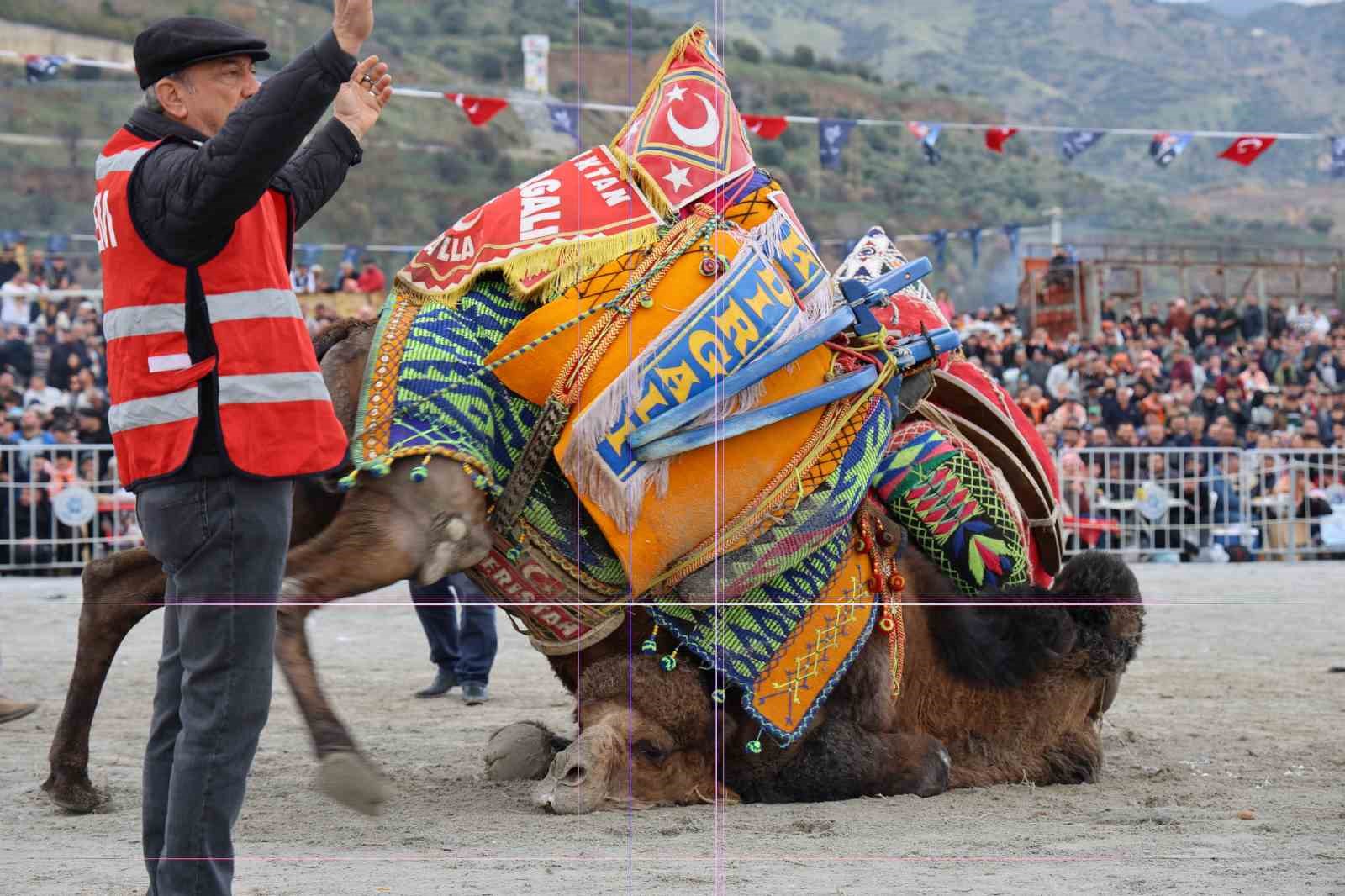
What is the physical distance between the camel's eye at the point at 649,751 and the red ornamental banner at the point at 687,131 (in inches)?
62.1

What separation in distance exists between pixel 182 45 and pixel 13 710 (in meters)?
3.96

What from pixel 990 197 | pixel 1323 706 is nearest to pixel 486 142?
pixel 990 197

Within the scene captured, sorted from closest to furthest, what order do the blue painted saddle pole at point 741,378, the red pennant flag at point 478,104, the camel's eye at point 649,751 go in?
1. the blue painted saddle pole at point 741,378
2. the camel's eye at point 649,751
3. the red pennant flag at point 478,104

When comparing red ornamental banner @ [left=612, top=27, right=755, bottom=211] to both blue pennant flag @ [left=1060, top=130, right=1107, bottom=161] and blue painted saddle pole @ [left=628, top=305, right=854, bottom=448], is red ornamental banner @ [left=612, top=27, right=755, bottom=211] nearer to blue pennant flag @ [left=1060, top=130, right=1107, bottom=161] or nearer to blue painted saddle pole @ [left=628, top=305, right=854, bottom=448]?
blue painted saddle pole @ [left=628, top=305, right=854, bottom=448]

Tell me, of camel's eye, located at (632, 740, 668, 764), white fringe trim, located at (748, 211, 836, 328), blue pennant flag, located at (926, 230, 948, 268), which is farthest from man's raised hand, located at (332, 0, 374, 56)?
blue pennant flag, located at (926, 230, 948, 268)

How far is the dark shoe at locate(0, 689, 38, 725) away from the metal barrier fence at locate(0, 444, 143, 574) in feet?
21.6

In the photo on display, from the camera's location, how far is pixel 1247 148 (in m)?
16.9

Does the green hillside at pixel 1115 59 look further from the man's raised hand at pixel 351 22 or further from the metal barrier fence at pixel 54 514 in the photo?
the man's raised hand at pixel 351 22

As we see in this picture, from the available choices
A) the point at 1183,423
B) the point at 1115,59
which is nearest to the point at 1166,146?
the point at 1183,423

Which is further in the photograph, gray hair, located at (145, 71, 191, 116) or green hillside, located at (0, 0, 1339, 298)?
green hillside, located at (0, 0, 1339, 298)

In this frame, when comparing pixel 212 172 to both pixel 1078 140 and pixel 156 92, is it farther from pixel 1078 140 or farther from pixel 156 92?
pixel 1078 140


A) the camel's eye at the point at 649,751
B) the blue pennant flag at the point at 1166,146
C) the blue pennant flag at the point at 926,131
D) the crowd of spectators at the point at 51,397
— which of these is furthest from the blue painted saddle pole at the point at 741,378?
the blue pennant flag at the point at 1166,146

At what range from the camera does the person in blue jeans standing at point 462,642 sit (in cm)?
696

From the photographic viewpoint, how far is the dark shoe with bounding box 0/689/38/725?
6070 millimetres
